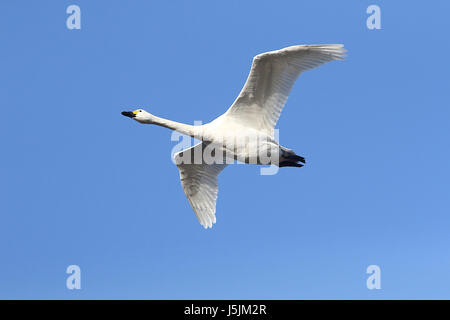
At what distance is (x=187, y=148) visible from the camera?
941 inches

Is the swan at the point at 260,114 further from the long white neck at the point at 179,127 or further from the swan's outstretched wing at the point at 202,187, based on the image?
the swan's outstretched wing at the point at 202,187

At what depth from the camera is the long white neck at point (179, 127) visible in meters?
21.9

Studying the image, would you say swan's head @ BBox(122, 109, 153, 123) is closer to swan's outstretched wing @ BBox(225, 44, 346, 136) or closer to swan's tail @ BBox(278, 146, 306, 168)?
swan's outstretched wing @ BBox(225, 44, 346, 136)

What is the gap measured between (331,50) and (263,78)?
6.51 ft

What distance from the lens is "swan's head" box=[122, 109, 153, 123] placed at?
22.7 m

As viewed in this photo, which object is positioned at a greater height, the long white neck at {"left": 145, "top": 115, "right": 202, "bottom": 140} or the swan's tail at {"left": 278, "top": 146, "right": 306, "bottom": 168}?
the long white neck at {"left": 145, "top": 115, "right": 202, "bottom": 140}

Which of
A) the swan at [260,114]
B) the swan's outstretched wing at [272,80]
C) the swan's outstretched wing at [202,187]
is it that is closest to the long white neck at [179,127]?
the swan at [260,114]

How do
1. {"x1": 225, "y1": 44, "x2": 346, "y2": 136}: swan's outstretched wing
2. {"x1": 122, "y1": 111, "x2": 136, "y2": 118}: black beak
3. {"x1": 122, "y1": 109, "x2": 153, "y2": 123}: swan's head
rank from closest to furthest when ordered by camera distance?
{"x1": 225, "y1": 44, "x2": 346, "y2": 136}: swan's outstretched wing, {"x1": 122, "y1": 109, "x2": 153, "y2": 123}: swan's head, {"x1": 122, "y1": 111, "x2": 136, "y2": 118}: black beak

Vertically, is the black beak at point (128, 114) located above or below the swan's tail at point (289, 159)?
above

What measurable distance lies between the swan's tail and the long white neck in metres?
2.44

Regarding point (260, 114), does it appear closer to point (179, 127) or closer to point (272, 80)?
point (272, 80)

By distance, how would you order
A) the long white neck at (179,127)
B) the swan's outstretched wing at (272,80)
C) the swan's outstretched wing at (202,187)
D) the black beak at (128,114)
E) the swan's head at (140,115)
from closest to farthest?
the swan's outstretched wing at (272,80), the long white neck at (179,127), the swan's head at (140,115), the black beak at (128,114), the swan's outstretched wing at (202,187)

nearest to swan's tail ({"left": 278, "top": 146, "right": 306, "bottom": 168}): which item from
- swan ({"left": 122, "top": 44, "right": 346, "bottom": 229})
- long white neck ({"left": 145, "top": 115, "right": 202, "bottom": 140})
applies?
swan ({"left": 122, "top": 44, "right": 346, "bottom": 229})
